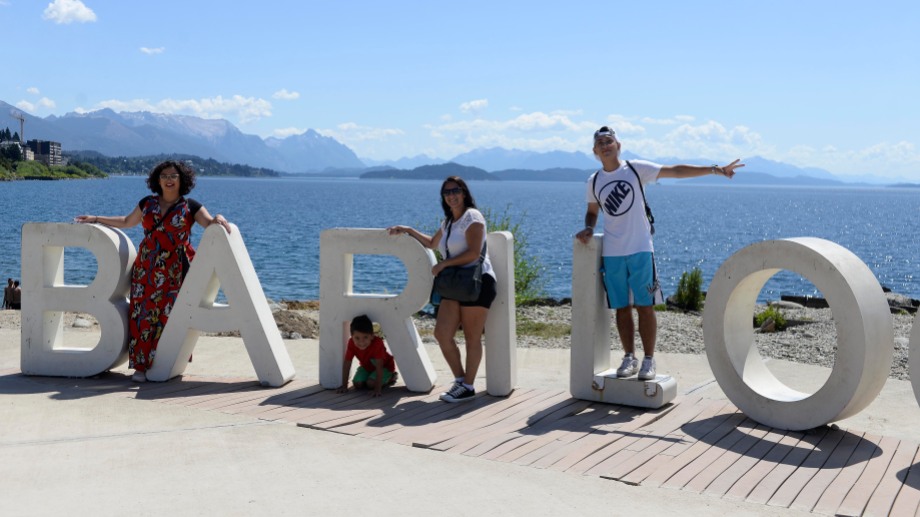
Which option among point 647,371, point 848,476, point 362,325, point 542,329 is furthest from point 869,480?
point 542,329

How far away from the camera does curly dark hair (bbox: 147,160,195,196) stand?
835 cm

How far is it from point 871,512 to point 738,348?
2.34 metres

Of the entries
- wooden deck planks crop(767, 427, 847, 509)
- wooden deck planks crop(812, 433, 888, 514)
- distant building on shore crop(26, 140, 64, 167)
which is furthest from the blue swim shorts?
distant building on shore crop(26, 140, 64, 167)

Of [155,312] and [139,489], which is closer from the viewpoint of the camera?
[139,489]

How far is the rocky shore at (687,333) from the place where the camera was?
10.9 metres

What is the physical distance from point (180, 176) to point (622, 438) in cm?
445

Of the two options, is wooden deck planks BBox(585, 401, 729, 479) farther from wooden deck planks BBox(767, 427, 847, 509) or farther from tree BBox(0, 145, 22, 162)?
tree BBox(0, 145, 22, 162)

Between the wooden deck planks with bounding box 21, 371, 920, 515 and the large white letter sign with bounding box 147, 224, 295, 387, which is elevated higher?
the large white letter sign with bounding box 147, 224, 295, 387

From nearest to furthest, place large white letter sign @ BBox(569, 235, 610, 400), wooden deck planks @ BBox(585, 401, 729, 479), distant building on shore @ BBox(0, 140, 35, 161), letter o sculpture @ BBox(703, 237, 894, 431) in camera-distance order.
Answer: wooden deck planks @ BBox(585, 401, 729, 479)
letter o sculpture @ BBox(703, 237, 894, 431)
large white letter sign @ BBox(569, 235, 610, 400)
distant building on shore @ BBox(0, 140, 35, 161)

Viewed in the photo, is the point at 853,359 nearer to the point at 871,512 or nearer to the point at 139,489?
the point at 871,512

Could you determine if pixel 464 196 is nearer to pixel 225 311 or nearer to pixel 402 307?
pixel 402 307

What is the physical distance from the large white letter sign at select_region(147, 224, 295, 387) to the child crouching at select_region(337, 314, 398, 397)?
65 centimetres

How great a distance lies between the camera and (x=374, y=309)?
816cm

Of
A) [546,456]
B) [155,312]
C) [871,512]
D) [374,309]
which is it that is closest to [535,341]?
[374,309]
